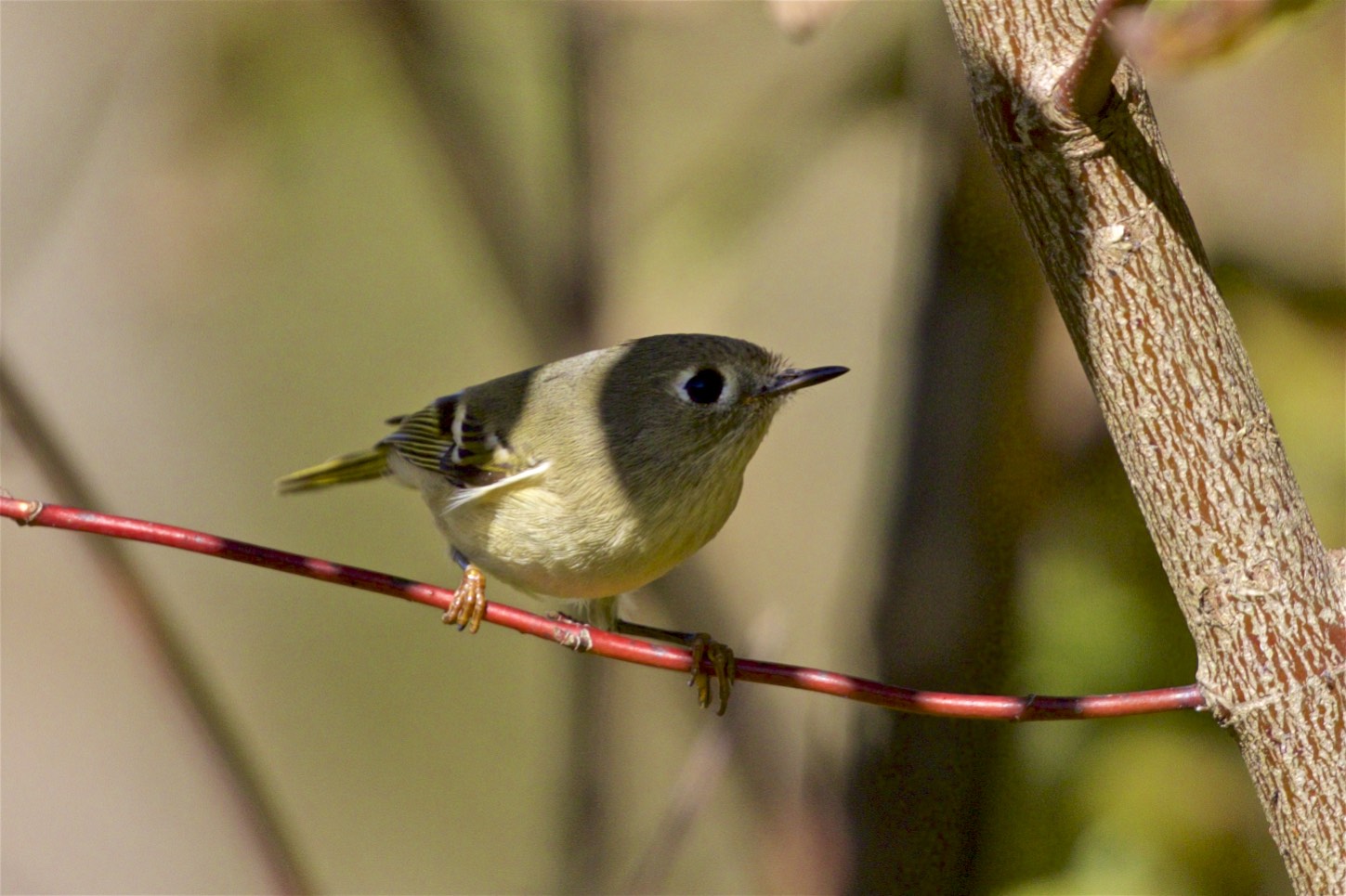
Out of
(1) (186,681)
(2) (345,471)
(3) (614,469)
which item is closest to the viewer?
(1) (186,681)

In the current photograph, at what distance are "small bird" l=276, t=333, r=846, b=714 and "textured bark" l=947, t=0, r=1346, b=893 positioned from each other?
0.58 m

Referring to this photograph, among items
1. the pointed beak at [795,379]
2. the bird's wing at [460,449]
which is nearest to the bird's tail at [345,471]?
the bird's wing at [460,449]

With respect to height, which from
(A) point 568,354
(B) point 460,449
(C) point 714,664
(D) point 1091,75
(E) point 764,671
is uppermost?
(A) point 568,354

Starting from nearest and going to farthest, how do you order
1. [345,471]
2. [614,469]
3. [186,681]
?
[186,681], [614,469], [345,471]

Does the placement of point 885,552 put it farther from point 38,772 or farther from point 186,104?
point 38,772

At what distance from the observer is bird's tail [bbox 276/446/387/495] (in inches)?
88.6

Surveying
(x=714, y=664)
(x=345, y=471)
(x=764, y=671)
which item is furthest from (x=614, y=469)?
(x=345, y=471)

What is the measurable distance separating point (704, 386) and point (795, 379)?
149 mm

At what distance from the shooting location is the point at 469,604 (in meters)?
1.58

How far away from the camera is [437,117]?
2.40 m

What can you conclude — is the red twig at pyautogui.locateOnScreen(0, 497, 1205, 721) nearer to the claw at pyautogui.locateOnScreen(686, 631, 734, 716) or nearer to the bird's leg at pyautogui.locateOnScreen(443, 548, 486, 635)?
the bird's leg at pyautogui.locateOnScreen(443, 548, 486, 635)

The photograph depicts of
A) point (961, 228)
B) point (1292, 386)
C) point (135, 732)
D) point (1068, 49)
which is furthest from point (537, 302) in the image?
point (135, 732)

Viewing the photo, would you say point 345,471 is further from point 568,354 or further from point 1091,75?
point 1091,75

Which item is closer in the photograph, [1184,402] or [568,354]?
[1184,402]
